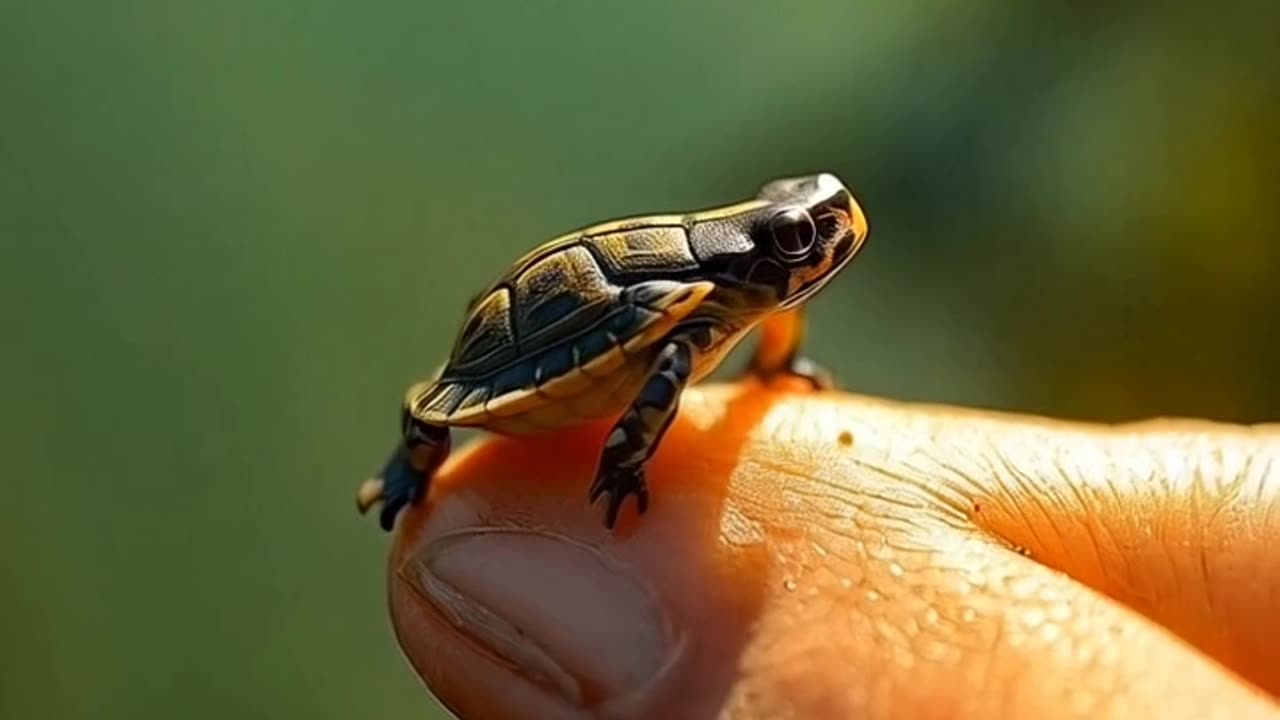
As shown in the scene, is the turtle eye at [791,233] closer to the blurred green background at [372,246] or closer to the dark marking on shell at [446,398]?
the dark marking on shell at [446,398]

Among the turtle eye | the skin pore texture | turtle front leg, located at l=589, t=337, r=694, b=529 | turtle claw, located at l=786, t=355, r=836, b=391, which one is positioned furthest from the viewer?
turtle claw, located at l=786, t=355, r=836, b=391

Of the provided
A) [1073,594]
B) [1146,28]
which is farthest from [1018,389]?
[1073,594]

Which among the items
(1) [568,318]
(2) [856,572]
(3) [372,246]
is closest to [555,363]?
(1) [568,318]

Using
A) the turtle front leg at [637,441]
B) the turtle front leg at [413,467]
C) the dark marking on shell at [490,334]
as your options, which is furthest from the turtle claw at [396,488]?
the turtle front leg at [637,441]

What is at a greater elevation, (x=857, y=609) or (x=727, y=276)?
(x=727, y=276)

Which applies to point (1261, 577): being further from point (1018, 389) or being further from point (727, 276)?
point (1018, 389)

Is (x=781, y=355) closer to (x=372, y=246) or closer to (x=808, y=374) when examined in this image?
(x=808, y=374)

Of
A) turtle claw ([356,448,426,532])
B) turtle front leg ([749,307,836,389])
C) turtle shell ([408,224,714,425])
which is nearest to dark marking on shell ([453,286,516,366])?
turtle shell ([408,224,714,425])

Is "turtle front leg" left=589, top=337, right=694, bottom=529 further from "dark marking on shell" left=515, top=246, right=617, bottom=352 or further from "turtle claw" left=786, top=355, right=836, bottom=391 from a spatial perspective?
"turtle claw" left=786, top=355, right=836, bottom=391
